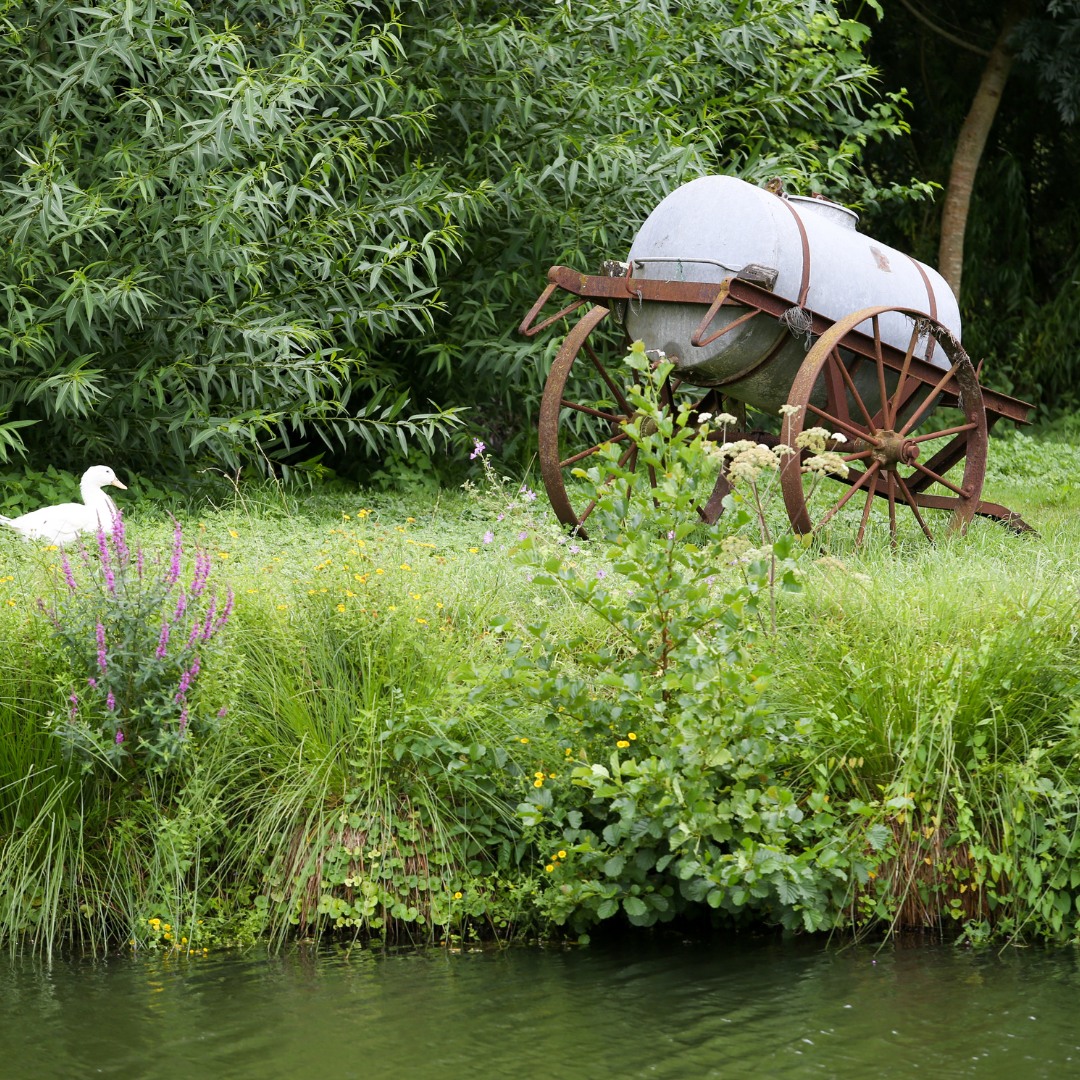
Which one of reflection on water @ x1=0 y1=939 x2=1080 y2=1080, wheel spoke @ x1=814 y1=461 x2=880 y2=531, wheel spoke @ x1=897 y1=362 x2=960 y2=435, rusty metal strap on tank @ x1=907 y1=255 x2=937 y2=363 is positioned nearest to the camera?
reflection on water @ x1=0 y1=939 x2=1080 y2=1080

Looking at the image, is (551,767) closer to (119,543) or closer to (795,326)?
(119,543)

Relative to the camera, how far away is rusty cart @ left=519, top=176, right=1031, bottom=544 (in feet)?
21.5

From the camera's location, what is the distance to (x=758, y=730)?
4.37 metres

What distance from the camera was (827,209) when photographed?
23.7 ft

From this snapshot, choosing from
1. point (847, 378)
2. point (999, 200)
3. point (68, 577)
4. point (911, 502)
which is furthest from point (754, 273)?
point (999, 200)

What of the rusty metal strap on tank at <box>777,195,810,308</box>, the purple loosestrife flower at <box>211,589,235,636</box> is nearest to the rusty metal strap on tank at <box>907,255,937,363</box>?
the rusty metal strap on tank at <box>777,195,810,308</box>

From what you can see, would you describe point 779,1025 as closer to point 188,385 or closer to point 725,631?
point 725,631

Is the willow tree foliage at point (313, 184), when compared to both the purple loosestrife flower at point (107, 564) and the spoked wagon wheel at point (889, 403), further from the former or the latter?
the purple loosestrife flower at point (107, 564)

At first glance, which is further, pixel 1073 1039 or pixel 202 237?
pixel 202 237

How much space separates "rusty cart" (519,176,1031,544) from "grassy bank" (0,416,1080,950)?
1802mm

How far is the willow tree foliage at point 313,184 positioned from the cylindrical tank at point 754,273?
231 cm

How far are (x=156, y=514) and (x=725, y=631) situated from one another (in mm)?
4834

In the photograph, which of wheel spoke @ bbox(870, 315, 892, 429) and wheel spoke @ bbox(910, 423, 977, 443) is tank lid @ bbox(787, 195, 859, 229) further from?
wheel spoke @ bbox(910, 423, 977, 443)

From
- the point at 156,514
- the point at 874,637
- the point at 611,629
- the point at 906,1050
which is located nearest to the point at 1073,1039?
the point at 906,1050
